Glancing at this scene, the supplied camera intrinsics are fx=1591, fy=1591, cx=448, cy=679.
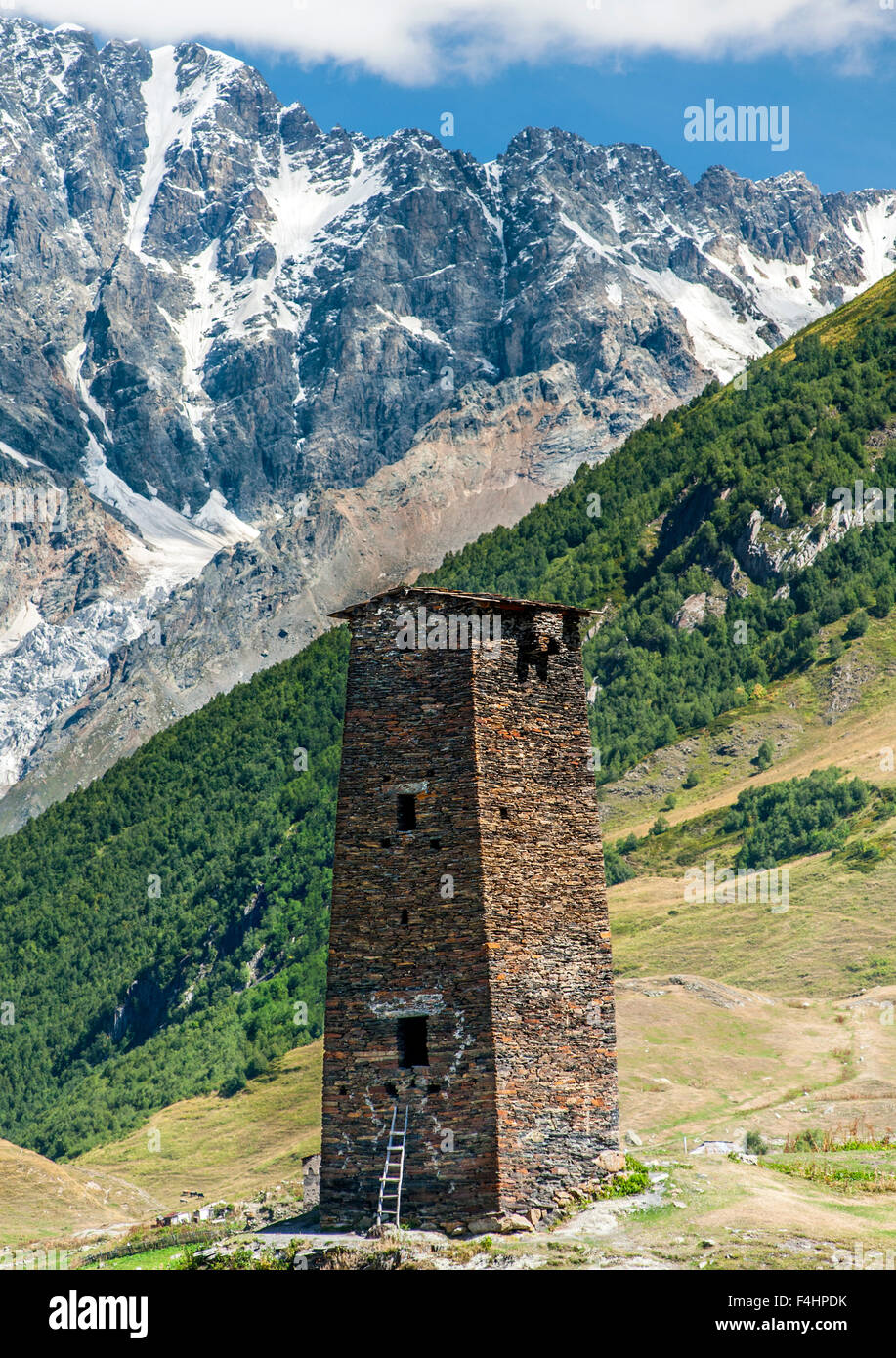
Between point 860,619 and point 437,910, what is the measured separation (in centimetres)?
15262

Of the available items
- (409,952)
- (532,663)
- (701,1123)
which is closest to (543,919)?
(409,952)

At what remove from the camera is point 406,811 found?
36688 millimetres

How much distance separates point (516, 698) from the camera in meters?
37.5

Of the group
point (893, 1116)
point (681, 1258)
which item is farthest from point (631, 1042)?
point (681, 1258)

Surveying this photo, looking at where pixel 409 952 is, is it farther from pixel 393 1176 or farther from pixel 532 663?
pixel 532 663

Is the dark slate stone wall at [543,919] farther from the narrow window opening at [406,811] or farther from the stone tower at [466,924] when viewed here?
the narrow window opening at [406,811]

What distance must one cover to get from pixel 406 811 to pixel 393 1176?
8.05 metres

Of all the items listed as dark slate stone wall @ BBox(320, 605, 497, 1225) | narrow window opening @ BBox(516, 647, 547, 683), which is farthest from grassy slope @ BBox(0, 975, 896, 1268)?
narrow window opening @ BBox(516, 647, 547, 683)

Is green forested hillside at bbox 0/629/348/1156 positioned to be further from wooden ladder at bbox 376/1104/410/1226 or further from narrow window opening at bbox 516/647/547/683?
wooden ladder at bbox 376/1104/410/1226

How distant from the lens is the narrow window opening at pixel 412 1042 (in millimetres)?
34750

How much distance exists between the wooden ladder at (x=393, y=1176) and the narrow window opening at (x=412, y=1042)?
3.46 feet

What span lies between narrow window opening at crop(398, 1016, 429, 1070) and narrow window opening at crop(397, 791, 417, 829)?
437 centimetres

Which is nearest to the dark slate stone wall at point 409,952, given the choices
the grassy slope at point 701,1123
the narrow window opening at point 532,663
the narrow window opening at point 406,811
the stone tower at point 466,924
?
the stone tower at point 466,924

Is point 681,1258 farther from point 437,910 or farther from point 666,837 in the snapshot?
point 666,837
